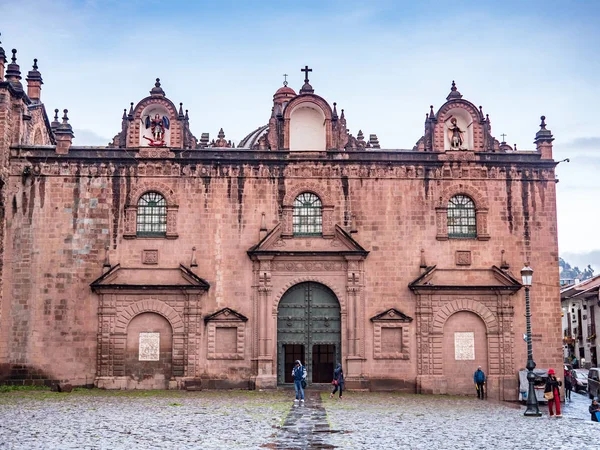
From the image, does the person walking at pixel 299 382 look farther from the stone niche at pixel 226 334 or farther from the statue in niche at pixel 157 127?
the statue in niche at pixel 157 127

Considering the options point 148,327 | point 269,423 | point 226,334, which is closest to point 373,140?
point 226,334

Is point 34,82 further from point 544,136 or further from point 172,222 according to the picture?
point 544,136

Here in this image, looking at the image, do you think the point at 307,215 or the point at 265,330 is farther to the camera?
the point at 307,215

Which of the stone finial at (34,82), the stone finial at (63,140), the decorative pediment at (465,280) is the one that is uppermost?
the stone finial at (34,82)

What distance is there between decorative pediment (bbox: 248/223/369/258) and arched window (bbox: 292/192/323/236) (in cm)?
37

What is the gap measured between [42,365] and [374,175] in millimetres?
15882

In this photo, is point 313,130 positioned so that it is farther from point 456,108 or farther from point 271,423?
point 271,423

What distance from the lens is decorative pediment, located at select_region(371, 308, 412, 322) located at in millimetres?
31156

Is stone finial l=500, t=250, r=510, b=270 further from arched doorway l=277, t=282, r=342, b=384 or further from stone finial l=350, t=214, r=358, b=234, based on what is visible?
arched doorway l=277, t=282, r=342, b=384

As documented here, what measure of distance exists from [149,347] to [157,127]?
9.48 m

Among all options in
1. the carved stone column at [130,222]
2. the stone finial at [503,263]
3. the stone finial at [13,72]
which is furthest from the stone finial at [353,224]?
the stone finial at [13,72]

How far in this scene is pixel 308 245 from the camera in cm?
3181

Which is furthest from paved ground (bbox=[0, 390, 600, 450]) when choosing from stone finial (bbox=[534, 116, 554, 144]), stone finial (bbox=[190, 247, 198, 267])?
stone finial (bbox=[534, 116, 554, 144])

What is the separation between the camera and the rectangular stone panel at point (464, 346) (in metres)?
31.2
